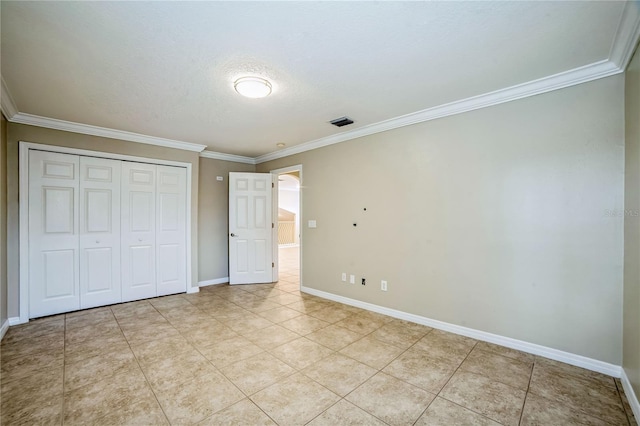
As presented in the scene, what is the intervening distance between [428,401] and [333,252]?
2.52m

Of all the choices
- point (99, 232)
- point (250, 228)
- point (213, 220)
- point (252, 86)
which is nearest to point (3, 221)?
point (99, 232)

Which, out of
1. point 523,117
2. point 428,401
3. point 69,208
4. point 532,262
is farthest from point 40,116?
point 532,262

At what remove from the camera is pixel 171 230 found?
178 inches

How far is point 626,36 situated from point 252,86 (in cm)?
274

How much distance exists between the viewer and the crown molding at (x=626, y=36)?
63.9 inches

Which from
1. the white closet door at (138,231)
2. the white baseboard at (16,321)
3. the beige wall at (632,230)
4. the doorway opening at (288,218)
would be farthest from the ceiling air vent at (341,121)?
the doorway opening at (288,218)

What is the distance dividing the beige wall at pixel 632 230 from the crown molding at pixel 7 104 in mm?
5045

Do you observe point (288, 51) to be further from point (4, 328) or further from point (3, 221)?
point (4, 328)

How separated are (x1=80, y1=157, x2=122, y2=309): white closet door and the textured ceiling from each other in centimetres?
96

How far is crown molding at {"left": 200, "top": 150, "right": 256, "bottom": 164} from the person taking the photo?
5191 millimetres

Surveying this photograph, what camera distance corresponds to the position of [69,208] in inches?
144

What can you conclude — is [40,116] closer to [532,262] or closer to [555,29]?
[555,29]

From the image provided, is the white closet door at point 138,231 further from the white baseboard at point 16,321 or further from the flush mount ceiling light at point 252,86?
the flush mount ceiling light at point 252,86

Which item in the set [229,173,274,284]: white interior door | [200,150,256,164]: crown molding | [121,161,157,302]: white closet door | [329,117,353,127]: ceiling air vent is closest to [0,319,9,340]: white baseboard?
[121,161,157,302]: white closet door
